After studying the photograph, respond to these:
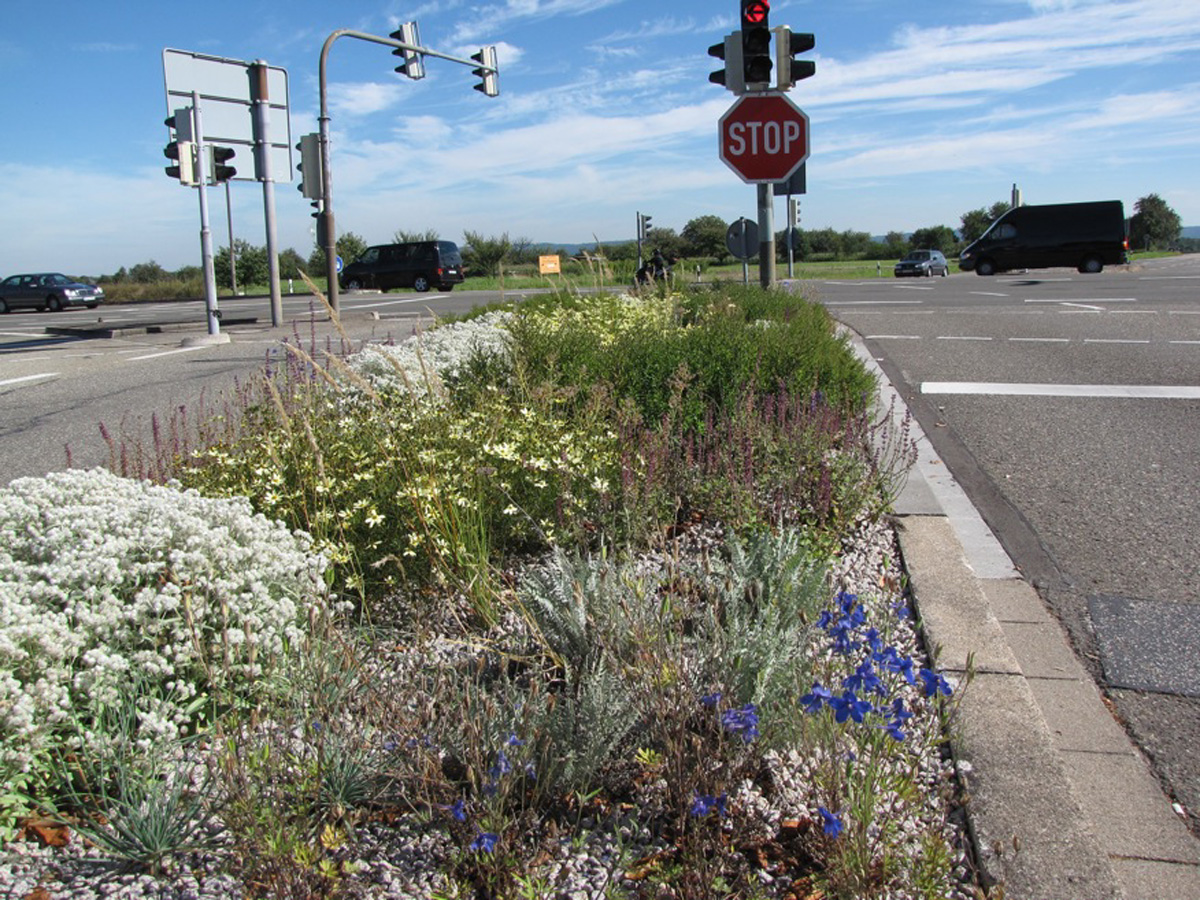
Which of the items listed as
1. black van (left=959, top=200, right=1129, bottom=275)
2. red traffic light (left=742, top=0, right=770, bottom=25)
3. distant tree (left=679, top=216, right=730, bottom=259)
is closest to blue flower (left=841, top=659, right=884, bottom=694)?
red traffic light (left=742, top=0, right=770, bottom=25)

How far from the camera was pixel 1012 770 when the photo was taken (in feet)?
7.82

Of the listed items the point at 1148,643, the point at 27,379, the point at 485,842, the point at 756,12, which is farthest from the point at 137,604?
the point at 27,379

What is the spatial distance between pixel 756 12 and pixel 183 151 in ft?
29.8

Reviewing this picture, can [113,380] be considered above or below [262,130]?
below

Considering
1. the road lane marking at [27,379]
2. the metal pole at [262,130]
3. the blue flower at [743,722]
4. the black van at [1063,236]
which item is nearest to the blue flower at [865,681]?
the blue flower at [743,722]

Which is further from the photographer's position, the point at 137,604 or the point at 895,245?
the point at 895,245

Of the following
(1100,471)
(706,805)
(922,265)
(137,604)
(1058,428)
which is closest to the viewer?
(706,805)

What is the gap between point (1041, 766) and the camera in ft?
7.88

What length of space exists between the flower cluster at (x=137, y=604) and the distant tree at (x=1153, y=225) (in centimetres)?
8766

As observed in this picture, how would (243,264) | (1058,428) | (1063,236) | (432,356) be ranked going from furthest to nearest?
(243,264), (1063,236), (1058,428), (432,356)

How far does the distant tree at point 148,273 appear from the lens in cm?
5741

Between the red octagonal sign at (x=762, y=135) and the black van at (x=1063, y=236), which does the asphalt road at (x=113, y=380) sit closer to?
the red octagonal sign at (x=762, y=135)

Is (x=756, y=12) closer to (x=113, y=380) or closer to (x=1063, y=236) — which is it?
(x=113, y=380)

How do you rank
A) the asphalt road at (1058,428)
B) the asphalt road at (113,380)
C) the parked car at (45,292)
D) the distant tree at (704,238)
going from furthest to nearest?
the distant tree at (704,238) < the parked car at (45,292) < the asphalt road at (113,380) < the asphalt road at (1058,428)
